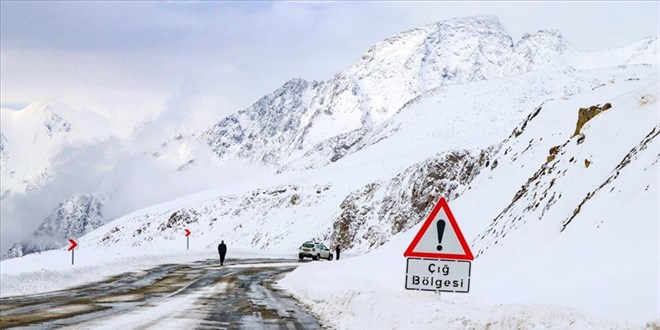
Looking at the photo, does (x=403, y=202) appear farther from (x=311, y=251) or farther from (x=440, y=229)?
(x=440, y=229)

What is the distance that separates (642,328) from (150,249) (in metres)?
47.8

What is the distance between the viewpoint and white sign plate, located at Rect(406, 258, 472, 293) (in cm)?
1105

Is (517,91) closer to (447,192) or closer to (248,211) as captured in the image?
(248,211)

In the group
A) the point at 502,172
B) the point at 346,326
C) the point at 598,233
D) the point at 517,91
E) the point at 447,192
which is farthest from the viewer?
the point at 517,91

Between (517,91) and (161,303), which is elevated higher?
(517,91)

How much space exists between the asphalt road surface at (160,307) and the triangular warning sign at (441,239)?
4.08 m

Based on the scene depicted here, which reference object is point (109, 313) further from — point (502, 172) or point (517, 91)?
point (517, 91)

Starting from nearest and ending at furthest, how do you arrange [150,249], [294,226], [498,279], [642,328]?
[642,328] < [498,279] < [150,249] < [294,226]

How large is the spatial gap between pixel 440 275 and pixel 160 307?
8.85 meters

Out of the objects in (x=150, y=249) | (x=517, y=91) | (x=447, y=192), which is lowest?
(x=150, y=249)

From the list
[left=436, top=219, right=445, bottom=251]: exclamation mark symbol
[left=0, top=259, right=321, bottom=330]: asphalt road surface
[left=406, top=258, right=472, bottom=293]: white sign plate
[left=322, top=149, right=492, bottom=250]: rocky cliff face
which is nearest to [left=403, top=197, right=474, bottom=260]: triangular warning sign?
[left=436, top=219, right=445, bottom=251]: exclamation mark symbol

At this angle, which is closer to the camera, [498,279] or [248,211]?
[498,279]

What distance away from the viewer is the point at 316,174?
119 meters

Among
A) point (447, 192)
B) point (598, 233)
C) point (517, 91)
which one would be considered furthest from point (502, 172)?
point (517, 91)
